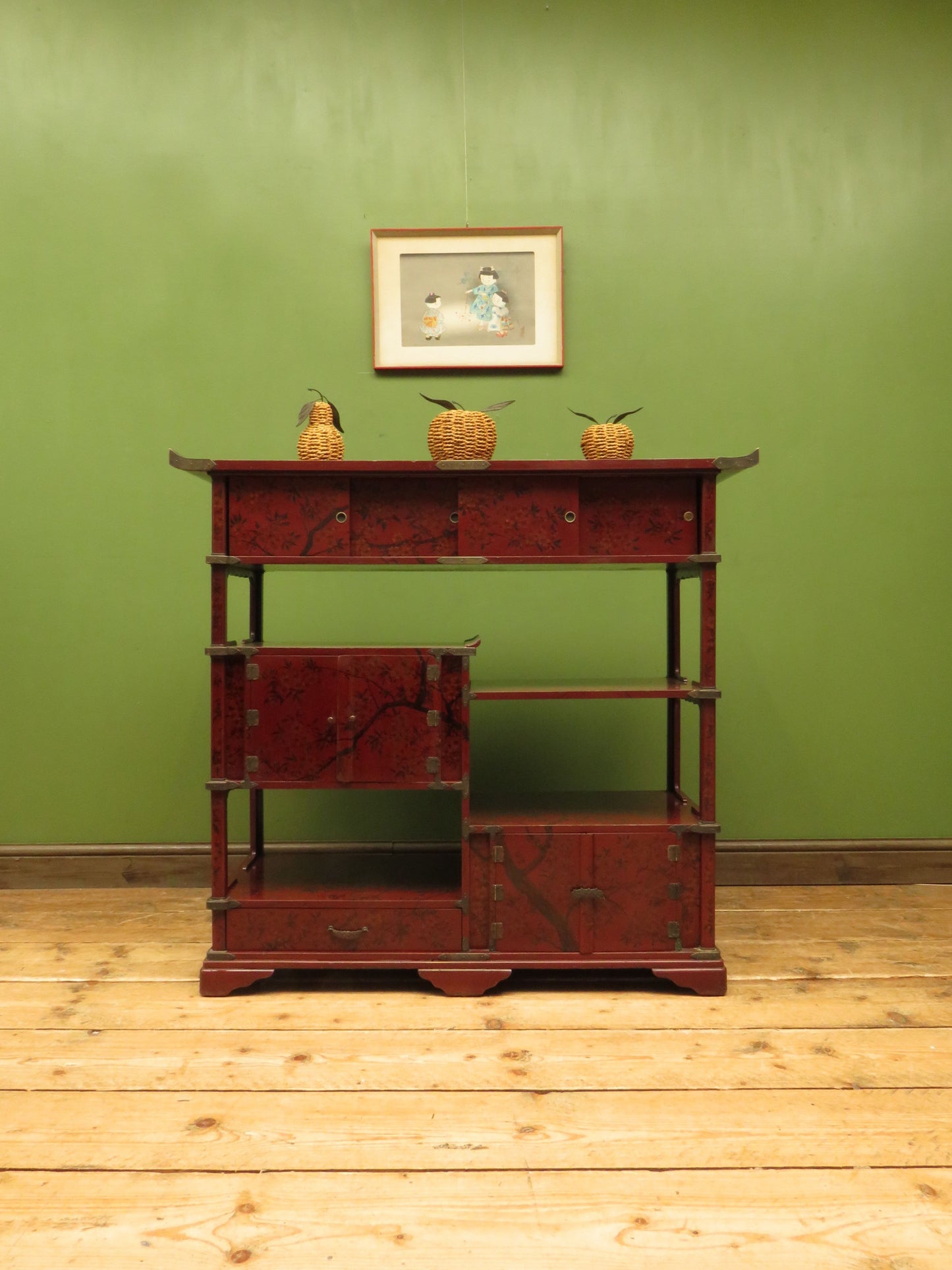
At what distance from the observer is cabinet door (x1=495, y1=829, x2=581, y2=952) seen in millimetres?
1950

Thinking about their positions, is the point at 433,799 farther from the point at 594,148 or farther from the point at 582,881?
the point at 594,148

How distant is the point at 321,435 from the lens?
195cm

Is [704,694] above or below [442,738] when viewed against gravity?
above

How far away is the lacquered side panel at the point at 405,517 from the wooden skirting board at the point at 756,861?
1.11 m

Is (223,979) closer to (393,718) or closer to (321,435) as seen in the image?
(393,718)

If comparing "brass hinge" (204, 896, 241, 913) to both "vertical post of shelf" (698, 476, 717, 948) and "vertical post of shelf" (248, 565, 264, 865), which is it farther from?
"vertical post of shelf" (698, 476, 717, 948)

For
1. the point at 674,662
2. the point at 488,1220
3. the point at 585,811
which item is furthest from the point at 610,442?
the point at 488,1220

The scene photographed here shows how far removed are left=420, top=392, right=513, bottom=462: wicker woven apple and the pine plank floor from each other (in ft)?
4.10

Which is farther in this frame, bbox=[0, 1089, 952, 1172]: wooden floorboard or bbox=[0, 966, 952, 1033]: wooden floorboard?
bbox=[0, 966, 952, 1033]: wooden floorboard

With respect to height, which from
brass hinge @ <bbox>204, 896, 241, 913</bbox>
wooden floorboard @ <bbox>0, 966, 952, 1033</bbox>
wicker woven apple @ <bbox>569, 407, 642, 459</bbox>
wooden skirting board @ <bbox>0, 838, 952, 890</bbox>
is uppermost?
wicker woven apple @ <bbox>569, 407, 642, 459</bbox>

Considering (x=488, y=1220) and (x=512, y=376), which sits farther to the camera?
(x=512, y=376)

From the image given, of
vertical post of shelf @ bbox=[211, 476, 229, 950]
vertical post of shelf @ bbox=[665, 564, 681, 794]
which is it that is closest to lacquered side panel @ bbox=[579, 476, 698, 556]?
vertical post of shelf @ bbox=[665, 564, 681, 794]

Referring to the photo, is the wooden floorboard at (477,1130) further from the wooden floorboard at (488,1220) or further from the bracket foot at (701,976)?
the bracket foot at (701,976)

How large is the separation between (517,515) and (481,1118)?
1209 millimetres
